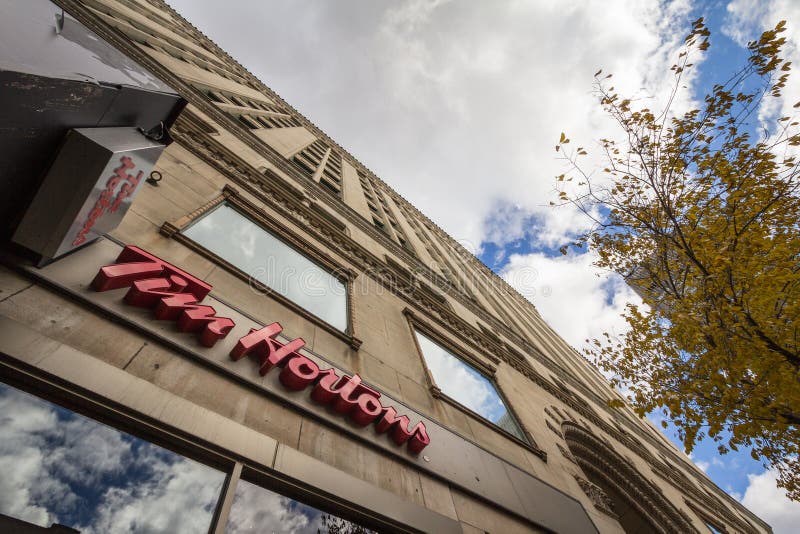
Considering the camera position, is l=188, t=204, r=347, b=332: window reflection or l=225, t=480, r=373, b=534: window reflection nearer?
l=225, t=480, r=373, b=534: window reflection

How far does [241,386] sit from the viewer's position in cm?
523

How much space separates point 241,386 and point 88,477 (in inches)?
76.9

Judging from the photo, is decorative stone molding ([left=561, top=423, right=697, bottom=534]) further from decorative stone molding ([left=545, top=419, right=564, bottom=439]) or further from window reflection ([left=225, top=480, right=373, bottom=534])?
window reflection ([left=225, top=480, right=373, bottom=534])

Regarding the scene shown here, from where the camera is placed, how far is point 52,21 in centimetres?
369

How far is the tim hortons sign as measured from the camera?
4875 mm

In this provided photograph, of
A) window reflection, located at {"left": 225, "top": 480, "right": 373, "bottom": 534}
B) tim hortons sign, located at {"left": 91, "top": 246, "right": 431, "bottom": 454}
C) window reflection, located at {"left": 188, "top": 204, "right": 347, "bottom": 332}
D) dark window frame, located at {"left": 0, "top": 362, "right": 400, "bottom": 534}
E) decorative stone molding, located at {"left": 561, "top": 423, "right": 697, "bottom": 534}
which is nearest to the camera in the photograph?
dark window frame, located at {"left": 0, "top": 362, "right": 400, "bottom": 534}

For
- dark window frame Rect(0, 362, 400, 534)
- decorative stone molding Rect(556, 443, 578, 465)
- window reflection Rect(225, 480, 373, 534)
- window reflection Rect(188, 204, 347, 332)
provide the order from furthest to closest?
decorative stone molding Rect(556, 443, 578, 465), window reflection Rect(188, 204, 347, 332), window reflection Rect(225, 480, 373, 534), dark window frame Rect(0, 362, 400, 534)

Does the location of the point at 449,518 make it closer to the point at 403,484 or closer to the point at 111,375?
the point at 403,484

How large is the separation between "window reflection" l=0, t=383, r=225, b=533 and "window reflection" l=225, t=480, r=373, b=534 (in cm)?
32

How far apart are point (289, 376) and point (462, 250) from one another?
42221mm

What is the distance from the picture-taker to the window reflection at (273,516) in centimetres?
407

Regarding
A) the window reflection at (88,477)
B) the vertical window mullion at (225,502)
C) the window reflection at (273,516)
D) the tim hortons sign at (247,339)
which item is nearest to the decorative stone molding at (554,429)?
the tim hortons sign at (247,339)

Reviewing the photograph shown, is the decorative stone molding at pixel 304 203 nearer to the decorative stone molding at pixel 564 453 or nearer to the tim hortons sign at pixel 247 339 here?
the tim hortons sign at pixel 247 339

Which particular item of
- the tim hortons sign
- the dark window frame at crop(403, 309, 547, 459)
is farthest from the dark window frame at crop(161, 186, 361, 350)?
the dark window frame at crop(403, 309, 547, 459)
